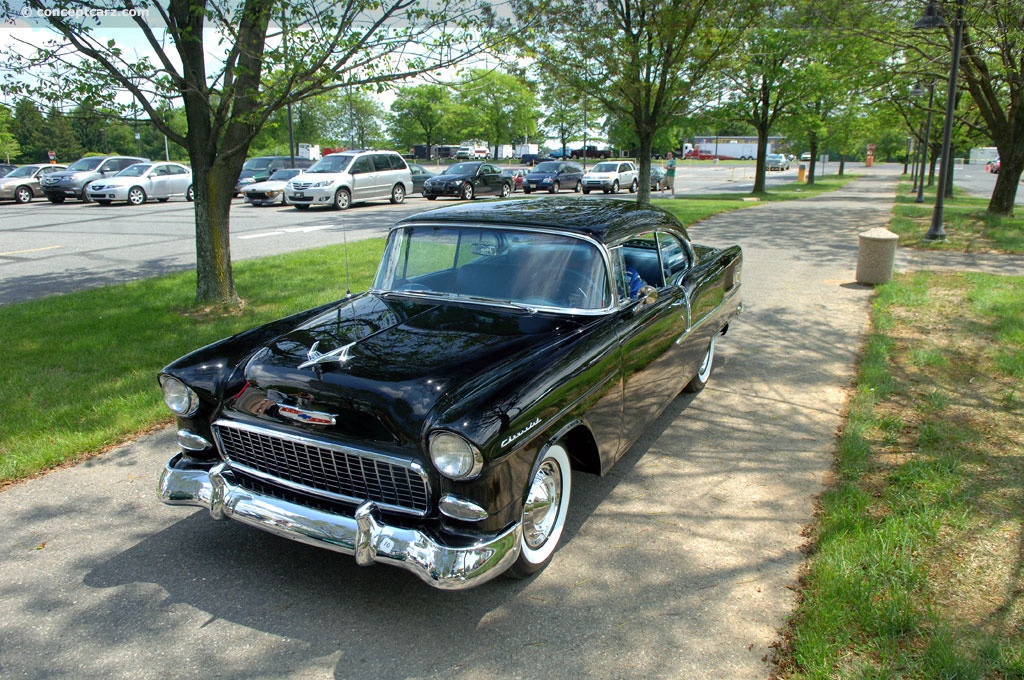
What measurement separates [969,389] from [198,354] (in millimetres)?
5610

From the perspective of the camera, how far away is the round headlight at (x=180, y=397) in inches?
142

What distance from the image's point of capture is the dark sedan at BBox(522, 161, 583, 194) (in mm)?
32156

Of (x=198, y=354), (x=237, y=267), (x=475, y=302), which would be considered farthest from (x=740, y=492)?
(x=237, y=267)

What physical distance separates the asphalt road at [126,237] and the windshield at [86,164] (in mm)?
1953

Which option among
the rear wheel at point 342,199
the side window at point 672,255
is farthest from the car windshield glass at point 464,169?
the side window at point 672,255

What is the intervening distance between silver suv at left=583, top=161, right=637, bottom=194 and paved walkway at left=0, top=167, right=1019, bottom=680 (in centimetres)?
2761

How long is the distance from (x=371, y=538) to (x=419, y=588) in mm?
573

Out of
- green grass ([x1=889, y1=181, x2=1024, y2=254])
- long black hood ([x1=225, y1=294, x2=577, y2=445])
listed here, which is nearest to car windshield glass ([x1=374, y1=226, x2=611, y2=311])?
long black hood ([x1=225, y1=294, x2=577, y2=445])

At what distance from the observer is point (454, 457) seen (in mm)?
2932

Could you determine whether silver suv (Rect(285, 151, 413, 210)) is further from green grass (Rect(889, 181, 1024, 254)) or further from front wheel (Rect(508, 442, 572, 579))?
front wheel (Rect(508, 442, 572, 579))

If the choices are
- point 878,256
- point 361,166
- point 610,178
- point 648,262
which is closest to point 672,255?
point 648,262

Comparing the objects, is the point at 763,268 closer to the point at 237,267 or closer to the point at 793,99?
the point at 237,267

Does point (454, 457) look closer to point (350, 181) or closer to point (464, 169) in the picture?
point (350, 181)

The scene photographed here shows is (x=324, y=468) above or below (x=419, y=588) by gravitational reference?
above
